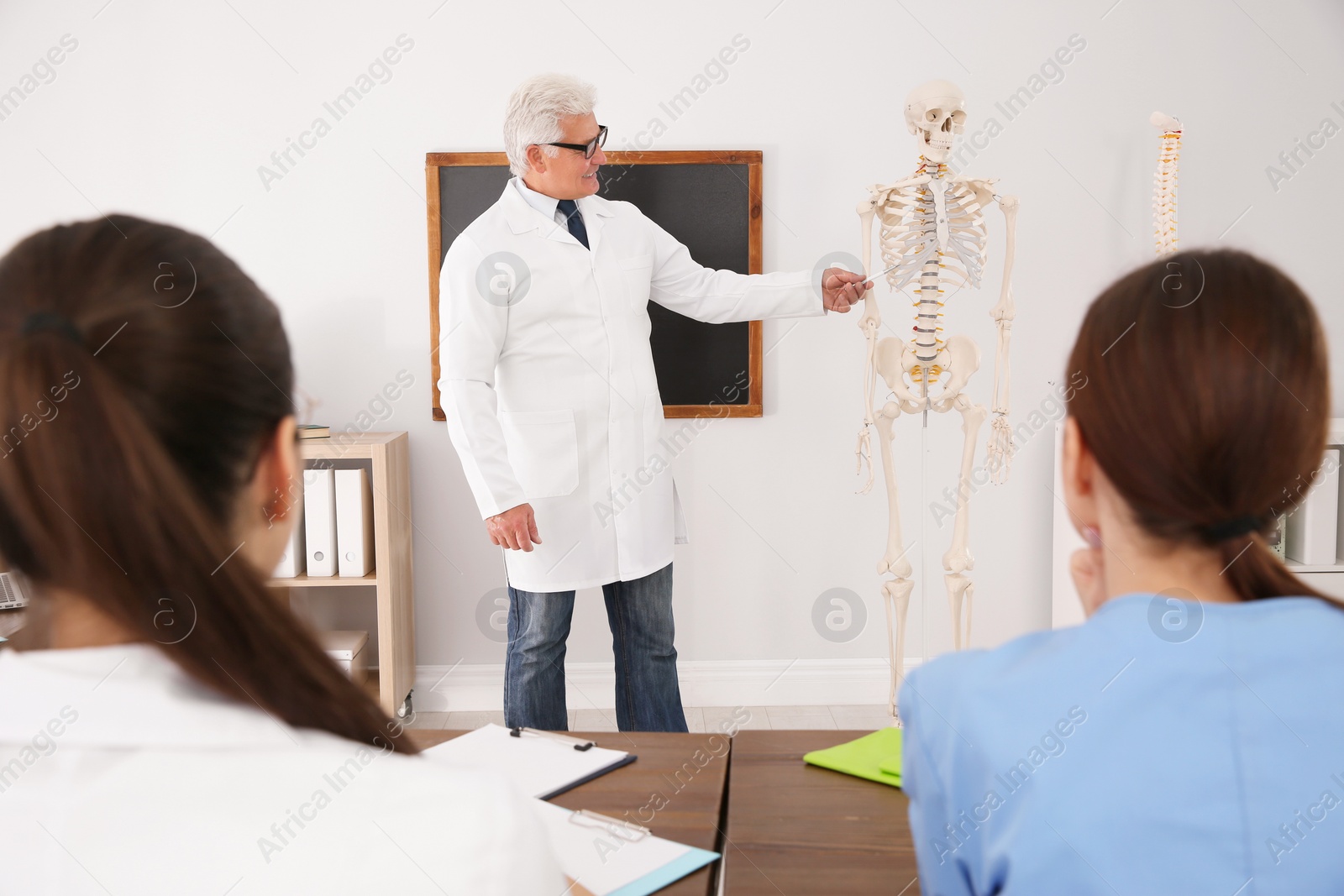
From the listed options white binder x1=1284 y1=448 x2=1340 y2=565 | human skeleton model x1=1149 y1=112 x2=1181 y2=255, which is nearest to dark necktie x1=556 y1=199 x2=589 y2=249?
human skeleton model x1=1149 y1=112 x2=1181 y2=255

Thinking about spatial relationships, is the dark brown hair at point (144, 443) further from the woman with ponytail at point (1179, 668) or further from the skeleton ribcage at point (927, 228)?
the skeleton ribcage at point (927, 228)

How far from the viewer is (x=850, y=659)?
335 cm

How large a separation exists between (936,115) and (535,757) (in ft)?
5.36

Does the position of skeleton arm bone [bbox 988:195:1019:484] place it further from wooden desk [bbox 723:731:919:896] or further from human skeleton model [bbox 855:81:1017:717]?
wooden desk [bbox 723:731:919:896]

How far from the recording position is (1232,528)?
0.77 meters

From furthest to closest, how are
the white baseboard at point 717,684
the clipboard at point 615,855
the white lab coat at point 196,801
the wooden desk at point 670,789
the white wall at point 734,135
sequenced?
the white baseboard at point 717,684 → the white wall at point 734,135 → the wooden desk at point 670,789 → the clipboard at point 615,855 → the white lab coat at point 196,801

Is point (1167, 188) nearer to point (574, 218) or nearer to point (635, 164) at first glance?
point (635, 164)

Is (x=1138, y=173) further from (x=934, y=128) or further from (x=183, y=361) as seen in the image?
(x=183, y=361)

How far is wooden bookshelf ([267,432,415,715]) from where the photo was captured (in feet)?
9.61

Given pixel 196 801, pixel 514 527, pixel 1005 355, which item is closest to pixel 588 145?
pixel 514 527

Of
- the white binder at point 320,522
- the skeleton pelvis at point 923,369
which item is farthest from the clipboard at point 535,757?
the white binder at point 320,522

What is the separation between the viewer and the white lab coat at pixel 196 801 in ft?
1.76

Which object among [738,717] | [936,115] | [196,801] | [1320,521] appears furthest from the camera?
[738,717]

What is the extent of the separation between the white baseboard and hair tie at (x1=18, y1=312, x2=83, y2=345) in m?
2.88
